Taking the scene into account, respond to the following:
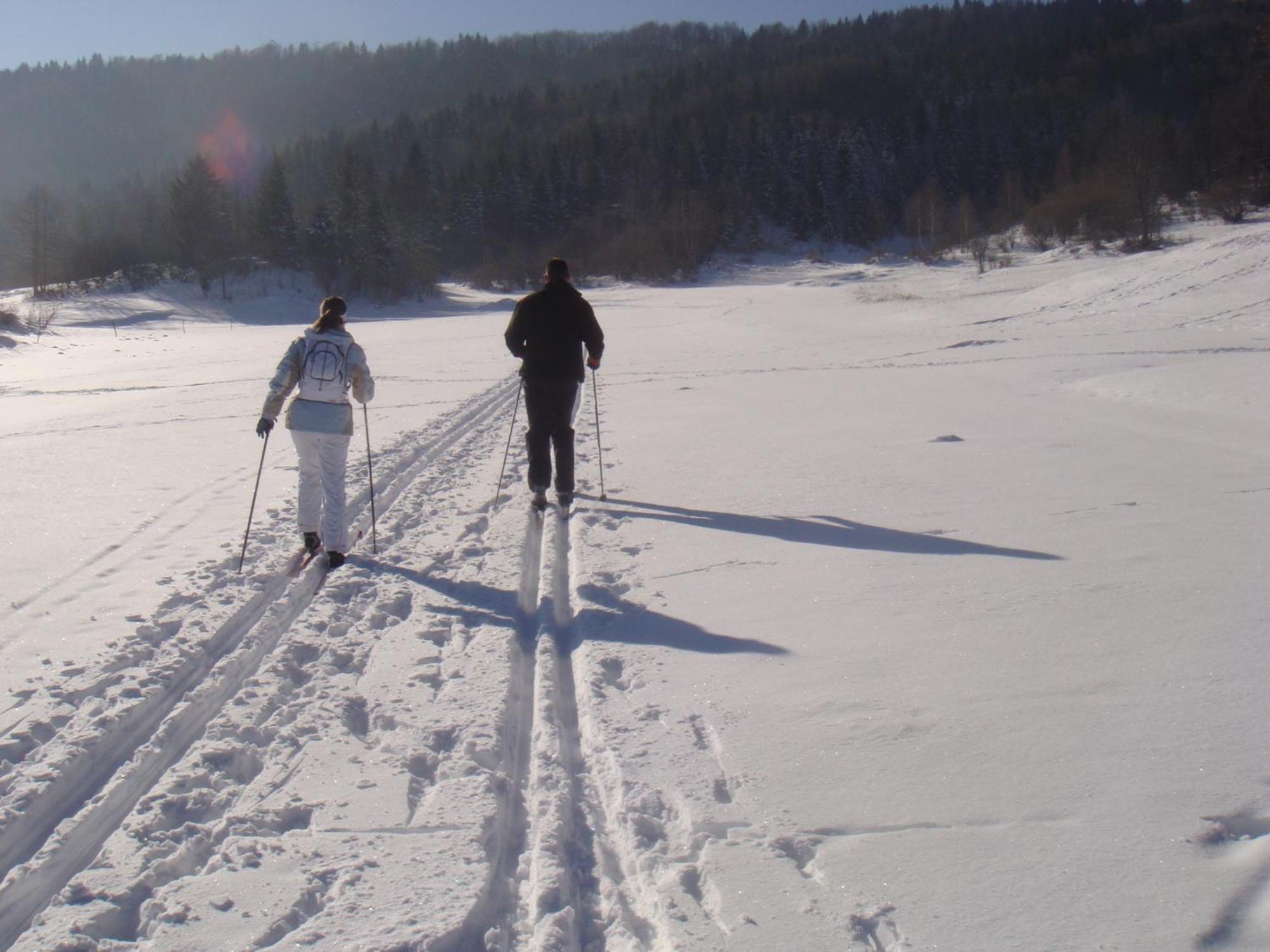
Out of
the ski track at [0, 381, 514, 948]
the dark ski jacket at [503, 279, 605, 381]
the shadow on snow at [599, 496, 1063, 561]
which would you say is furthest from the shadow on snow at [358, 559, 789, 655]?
the dark ski jacket at [503, 279, 605, 381]

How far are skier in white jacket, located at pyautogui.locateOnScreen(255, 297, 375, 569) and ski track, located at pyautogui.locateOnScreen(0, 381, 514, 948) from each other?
0.31 metres

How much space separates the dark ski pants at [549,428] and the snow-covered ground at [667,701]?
470 millimetres

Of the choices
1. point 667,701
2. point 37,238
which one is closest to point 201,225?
point 37,238

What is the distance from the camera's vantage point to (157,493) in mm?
8430

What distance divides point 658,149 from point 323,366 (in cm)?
9644

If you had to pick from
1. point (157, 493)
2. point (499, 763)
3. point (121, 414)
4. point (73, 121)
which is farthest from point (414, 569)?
point (73, 121)

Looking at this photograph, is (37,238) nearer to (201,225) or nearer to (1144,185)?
(201,225)

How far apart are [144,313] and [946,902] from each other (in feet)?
186

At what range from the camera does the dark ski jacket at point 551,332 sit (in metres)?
7.48

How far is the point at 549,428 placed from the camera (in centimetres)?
755

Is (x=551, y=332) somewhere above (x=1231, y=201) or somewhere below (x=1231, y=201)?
below

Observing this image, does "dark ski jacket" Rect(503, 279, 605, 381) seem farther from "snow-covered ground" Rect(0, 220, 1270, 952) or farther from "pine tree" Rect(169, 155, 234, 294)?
"pine tree" Rect(169, 155, 234, 294)

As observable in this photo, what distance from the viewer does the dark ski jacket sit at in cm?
748

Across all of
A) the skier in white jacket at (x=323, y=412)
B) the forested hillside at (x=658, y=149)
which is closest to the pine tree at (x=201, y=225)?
the forested hillside at (x=658, y=149)
